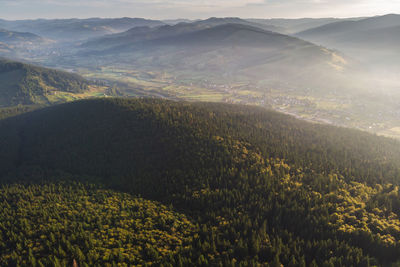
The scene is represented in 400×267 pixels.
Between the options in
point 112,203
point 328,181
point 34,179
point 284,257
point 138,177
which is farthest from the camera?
point 34,179

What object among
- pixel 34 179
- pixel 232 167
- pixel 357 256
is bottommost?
pixel 34 179

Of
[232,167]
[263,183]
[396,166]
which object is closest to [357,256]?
[263,183]

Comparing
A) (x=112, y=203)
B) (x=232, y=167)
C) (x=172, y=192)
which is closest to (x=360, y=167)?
(x=232, y=167)

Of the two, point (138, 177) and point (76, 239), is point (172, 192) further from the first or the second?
point (76, 239)

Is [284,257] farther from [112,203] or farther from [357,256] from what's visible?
[112,203]

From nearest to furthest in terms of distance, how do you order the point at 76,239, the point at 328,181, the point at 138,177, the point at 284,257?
the point at 284,257 → the point at 76,239 → the point at 328,181 → the point at 138,177

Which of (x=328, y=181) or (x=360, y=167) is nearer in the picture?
(x=328, y=181)

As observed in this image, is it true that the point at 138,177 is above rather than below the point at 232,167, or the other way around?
below
